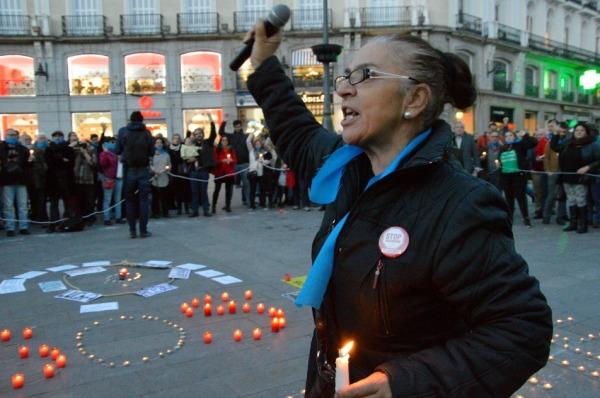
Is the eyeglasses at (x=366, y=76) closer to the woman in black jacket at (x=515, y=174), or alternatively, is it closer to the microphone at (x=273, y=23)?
the microphone at (x=273, y=23)

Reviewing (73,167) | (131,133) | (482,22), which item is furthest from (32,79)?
(482,22)

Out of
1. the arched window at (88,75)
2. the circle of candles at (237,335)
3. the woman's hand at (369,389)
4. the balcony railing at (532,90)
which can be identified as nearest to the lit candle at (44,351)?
the circle of candles at (237,335)

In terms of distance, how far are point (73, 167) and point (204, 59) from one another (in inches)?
741

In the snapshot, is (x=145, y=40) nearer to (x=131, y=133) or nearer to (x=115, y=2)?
(x=115, y=2)

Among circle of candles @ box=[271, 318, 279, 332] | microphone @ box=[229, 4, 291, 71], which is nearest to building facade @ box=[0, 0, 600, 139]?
circle of candles @ box=[271, 318, 279, 332]

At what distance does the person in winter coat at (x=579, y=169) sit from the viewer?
9797 mm

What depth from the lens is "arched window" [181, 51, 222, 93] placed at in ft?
93.2

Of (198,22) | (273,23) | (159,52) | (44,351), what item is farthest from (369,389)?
(198,22)

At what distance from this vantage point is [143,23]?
27.9 meters

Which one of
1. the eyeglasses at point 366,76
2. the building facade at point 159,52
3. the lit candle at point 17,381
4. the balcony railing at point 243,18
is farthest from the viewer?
the balcony railing at point 243,18

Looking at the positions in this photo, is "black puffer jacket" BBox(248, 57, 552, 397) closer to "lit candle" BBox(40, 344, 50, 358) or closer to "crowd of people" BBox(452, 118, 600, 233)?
"lit candle" BBox(40, 344, 50, 358)

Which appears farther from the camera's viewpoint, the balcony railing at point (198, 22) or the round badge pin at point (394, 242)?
the balcony railing at point (198, 22)

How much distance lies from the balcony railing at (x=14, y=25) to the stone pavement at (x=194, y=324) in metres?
22.1

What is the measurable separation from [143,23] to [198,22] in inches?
112
